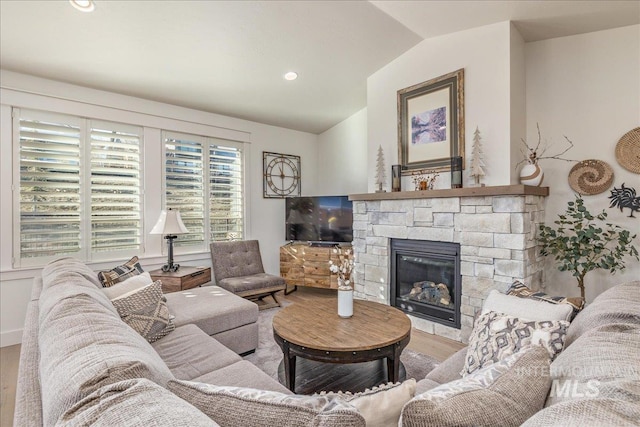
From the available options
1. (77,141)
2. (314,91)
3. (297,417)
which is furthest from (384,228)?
(77,141)

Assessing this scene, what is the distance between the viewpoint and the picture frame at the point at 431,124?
3021mm

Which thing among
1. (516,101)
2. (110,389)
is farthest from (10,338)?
(516,101)

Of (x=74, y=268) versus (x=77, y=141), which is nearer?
(x=74, y=268)

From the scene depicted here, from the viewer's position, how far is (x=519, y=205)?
257cm

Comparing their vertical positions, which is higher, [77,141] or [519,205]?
[77,141]

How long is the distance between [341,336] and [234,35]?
2637mm

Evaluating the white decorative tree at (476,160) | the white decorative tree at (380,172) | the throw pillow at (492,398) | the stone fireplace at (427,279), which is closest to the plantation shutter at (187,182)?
the white decorative tree at (380,172)

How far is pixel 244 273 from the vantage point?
4188mm

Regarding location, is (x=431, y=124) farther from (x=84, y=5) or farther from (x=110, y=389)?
(x=110, y=389)

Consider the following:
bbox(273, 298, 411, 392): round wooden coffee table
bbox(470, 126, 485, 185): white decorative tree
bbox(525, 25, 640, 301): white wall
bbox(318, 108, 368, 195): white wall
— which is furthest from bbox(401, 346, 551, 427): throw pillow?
bbox(318, 108, 368, 195): white wall

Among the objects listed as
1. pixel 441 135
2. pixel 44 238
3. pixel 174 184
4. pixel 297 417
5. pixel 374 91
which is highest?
pixel 374 91

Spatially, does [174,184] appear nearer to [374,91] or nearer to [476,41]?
[374,91]

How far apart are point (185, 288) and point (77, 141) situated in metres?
1.94

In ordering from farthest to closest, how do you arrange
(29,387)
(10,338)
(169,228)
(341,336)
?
(169,228) → (10,338) → (341,336) → (29,387)
